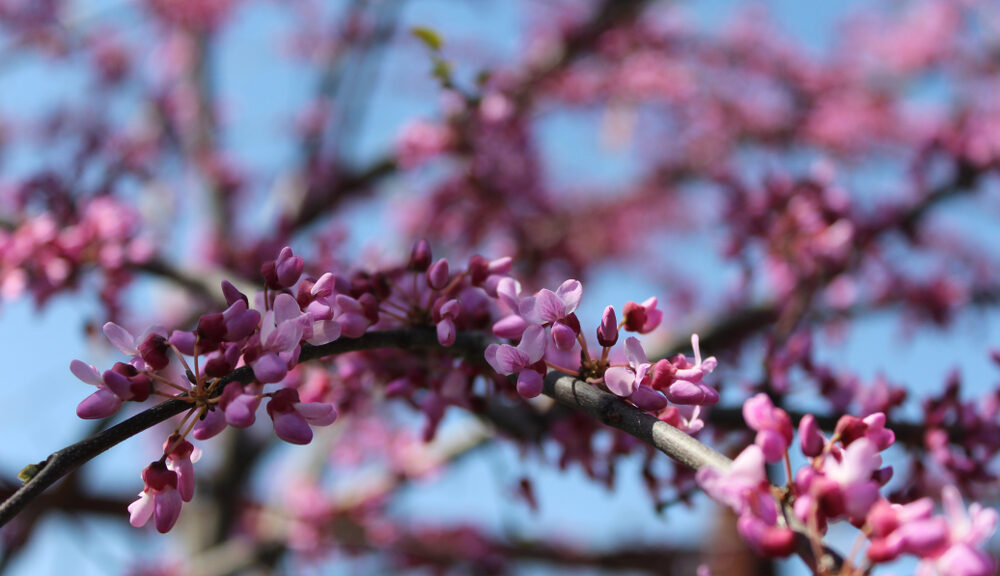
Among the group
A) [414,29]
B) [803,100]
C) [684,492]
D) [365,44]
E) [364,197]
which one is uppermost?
[803,100]

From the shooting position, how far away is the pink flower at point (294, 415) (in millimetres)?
1073

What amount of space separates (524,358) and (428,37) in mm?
1079

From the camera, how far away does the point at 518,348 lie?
1.12 m

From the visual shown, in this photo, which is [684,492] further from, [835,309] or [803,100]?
[803,100]

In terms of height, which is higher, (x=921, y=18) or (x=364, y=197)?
(x=921, y=18)

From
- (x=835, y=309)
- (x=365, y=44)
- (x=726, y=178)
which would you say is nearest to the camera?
(x=726, y=178)

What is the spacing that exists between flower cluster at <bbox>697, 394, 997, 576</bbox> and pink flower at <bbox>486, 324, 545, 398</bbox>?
32 cm

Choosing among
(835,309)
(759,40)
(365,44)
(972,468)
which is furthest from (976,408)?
(759,40)

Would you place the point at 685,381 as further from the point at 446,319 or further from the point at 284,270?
the point at 284,270

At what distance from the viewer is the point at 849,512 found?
0.87m

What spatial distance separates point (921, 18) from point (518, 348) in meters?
12.5

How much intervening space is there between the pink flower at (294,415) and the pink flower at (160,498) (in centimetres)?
19

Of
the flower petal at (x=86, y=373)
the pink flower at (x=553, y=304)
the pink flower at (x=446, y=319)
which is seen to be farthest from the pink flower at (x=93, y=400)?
the pink flower at (x=553, y=304)

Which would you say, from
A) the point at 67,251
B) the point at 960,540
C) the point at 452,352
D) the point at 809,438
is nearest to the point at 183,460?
the point at 452,352
